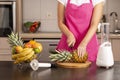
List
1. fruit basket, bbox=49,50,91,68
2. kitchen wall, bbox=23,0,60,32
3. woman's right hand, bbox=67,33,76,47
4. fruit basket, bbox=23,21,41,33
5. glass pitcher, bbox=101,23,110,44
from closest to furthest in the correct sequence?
1. fruit basket, bbox=49,50,91,68
2. woman's right hand, bbox=67,33,76,47
3. glass pitcher, bbox=101,23,110,44
4. fruit basket, bbox=23,21,41,33
5. kitchen wall, bbox=23,0,60,32

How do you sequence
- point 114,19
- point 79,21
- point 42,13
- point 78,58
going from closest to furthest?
1. point 78,58
2. point 79,21
3. point 114,19
4. point 42,13

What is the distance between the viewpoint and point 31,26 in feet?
11.9

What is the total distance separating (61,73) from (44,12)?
7.99 ft

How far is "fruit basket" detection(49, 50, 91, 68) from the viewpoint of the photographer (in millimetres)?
1707

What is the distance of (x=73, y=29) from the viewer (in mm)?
2170

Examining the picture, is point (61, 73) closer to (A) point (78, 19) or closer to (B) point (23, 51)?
(B) point (23, 51)

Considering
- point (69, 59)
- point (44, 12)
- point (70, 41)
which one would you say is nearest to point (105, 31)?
point (70, 41)

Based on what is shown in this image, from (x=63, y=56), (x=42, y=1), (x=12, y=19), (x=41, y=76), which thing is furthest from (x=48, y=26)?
(x=41, y=76)

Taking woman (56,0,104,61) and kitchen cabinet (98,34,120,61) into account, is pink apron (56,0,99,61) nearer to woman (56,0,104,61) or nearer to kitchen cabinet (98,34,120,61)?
woman (56,0,104,61)

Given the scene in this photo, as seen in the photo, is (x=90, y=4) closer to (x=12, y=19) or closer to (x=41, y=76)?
(x=41, y=76)

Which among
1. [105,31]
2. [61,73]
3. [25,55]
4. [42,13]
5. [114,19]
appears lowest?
[61,73]

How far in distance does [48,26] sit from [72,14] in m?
1.81

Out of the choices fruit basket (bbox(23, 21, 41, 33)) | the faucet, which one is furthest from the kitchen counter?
the faucet

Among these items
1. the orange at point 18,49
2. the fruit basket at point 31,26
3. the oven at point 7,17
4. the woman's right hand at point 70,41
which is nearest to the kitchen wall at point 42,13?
the fruit basket at point 31,26
